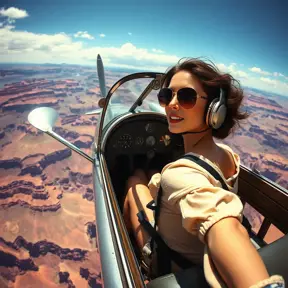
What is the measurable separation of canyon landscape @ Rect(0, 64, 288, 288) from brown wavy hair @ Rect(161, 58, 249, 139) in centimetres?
339

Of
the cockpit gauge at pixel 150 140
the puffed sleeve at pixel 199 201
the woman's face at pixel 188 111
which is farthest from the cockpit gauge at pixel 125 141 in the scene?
the puffed sleeve at pixel 199 201

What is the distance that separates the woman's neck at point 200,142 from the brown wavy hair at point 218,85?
0.15 m

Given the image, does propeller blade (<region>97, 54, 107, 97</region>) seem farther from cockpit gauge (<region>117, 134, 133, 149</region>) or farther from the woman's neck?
the woman's neck

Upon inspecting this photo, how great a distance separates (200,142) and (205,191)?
42 centimetres

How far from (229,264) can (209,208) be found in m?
0.14

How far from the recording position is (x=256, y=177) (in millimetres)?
1593

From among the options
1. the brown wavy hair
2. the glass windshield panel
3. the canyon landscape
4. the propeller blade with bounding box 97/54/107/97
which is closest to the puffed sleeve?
the brown wavy hair

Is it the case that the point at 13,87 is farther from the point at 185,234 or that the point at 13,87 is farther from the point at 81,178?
the point at 185,234

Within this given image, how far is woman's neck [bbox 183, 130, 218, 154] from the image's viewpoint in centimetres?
100

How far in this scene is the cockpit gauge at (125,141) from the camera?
8.21 ft

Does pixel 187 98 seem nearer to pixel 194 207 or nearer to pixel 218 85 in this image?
pixel 218 85

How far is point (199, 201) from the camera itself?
2.13 feet

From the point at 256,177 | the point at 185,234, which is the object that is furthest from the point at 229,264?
the point at 256,177

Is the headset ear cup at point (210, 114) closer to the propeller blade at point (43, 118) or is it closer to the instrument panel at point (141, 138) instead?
the instrument panel at point (141, 138)
